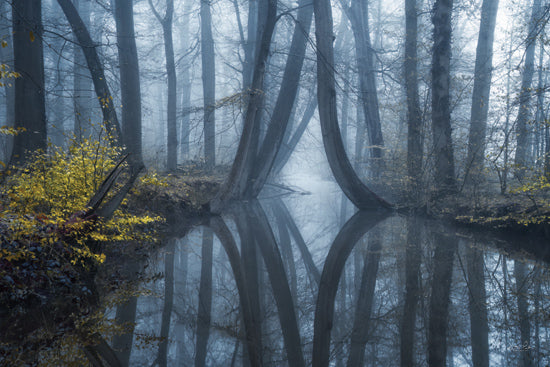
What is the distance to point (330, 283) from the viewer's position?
512 centimetres

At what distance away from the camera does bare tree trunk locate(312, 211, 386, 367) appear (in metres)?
3.22

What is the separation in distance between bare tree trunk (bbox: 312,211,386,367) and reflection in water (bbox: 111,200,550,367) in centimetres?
2

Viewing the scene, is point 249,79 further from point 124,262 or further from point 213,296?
point 213,296

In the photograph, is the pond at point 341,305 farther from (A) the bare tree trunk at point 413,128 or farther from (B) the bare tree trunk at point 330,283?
(A) the bare tree trunk at point 413,128

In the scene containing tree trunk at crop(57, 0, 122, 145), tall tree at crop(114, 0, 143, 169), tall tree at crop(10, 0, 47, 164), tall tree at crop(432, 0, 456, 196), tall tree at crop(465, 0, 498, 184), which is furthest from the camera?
tall tree at crop(465, 0, 498, 184)

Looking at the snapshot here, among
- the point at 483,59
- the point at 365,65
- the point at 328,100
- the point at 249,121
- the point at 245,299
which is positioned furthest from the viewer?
the point at 365,65

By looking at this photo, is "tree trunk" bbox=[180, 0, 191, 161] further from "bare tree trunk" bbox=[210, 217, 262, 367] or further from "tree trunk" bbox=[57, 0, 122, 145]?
"bare tree trunk" bbox=[210, 217, 262, 367]

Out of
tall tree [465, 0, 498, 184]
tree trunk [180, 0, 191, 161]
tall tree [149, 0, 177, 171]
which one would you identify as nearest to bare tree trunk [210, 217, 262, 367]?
tall tree [149, 0, 177, 171]

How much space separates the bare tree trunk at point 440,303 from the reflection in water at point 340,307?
0.04 ft

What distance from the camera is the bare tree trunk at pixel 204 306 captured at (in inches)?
123

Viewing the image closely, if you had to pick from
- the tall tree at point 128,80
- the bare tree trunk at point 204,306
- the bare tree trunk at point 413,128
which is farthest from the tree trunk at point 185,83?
the bare tree trunk at point 204,306

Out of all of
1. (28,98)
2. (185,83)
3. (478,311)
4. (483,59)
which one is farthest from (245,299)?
(185,83)

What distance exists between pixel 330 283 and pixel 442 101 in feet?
25.9

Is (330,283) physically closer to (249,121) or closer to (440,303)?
(440,303)
